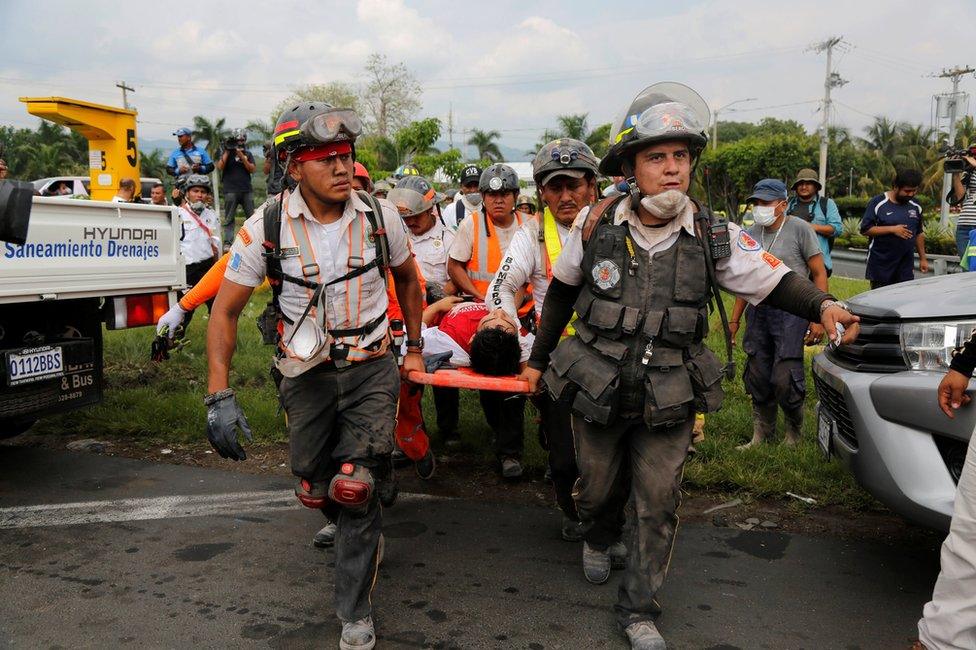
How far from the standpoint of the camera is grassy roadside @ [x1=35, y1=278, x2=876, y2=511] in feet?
15.8

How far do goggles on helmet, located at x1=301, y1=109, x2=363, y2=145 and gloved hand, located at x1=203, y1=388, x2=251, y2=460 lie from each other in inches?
43.5

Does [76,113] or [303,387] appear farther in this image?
[76,113]

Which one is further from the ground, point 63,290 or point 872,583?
point 63,290

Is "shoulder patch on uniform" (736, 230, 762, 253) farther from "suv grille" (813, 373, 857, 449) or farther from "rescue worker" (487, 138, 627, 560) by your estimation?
"rescue worker" (487, 138, 627, 560)

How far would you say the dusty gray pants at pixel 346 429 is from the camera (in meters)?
3.21

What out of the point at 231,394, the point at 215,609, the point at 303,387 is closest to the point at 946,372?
the point at 303,387

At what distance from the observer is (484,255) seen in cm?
563

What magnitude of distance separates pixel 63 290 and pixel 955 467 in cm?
511

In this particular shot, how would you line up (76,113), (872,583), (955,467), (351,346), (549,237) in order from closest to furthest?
1. (955,467)
2. (351,346)
3. (872,583)
4. (549,237)
5. (76,113)

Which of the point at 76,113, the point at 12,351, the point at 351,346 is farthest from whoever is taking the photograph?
the point at 76,113

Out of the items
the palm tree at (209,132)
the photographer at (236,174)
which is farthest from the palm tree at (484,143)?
the photographer at (236,174)

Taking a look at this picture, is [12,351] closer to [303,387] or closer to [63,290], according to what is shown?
[63,290]

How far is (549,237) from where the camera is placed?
14.6ft

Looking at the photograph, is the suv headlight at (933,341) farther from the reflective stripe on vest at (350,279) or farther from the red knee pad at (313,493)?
the red knee pad at (313,493)
